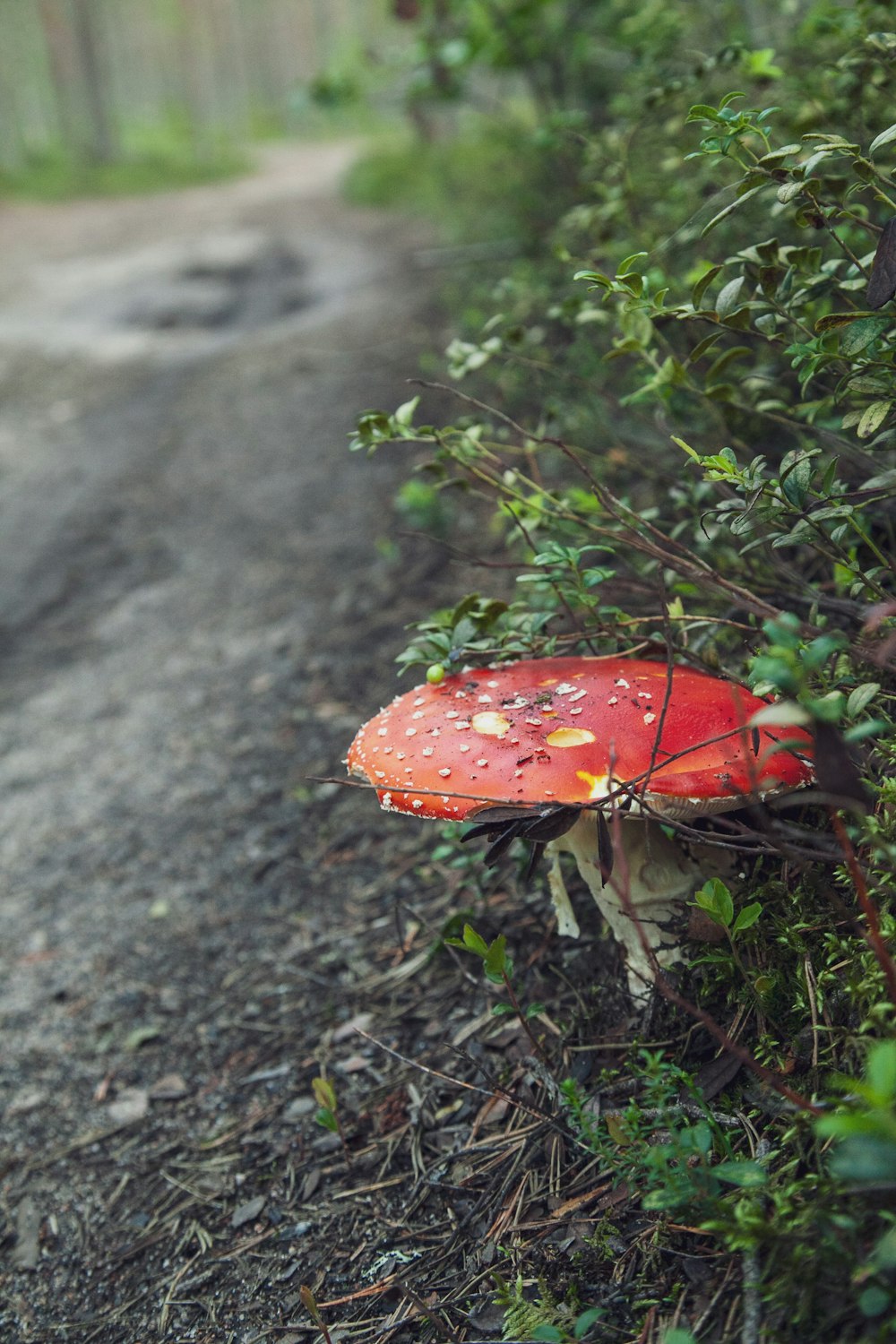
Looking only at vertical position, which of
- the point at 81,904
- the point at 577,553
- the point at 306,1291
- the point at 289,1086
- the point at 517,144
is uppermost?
the point at 517,144

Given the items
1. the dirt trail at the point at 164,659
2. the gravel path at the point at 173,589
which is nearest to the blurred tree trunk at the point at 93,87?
the gravel path at the point at 173,589

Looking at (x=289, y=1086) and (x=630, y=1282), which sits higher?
(x=630, y=1282)

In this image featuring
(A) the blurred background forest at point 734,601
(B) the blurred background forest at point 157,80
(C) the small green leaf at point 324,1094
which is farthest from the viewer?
(B) the blurred background forest at point 157,80

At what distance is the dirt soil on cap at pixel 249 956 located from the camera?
71.2 inches

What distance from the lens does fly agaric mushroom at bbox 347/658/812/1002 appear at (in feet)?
4.95

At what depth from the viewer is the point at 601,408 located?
3.56 m

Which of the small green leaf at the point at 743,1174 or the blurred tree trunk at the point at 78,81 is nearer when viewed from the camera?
the small green leaf at the point at 743,1174

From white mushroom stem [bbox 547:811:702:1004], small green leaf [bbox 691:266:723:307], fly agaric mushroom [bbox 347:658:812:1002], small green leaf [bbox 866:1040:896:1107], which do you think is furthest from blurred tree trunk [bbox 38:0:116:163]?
small green leaf [bbox 866:1040:896:1107]

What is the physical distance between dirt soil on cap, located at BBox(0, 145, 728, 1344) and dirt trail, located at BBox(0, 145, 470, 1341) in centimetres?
1

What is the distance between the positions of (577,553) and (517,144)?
15.5 feet

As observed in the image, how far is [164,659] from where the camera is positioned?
4.61 m

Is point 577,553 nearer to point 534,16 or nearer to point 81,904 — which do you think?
point 81,904

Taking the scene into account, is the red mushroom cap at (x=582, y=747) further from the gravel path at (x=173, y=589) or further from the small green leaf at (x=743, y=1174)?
the gravel path at (x=173, y=589)

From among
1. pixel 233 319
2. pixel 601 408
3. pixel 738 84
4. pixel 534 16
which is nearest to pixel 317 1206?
pixel 601 408
